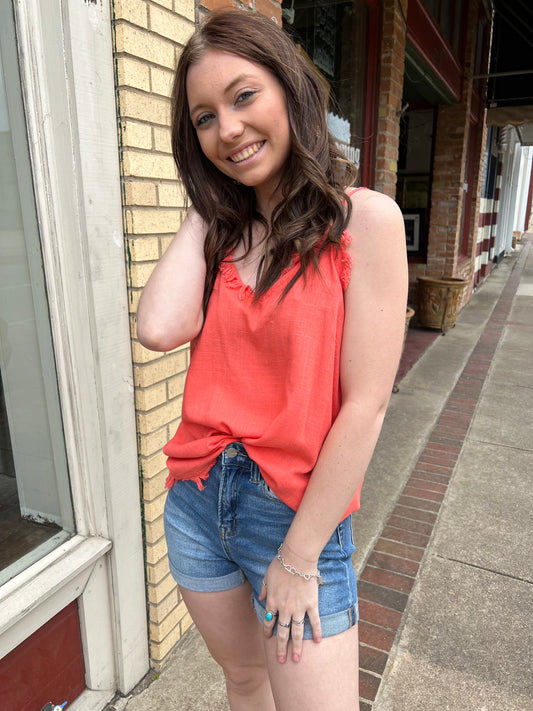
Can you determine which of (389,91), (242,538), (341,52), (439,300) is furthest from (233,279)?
(439,300)

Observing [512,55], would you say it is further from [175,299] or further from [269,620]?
[269,620]

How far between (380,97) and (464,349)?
11.3 feet

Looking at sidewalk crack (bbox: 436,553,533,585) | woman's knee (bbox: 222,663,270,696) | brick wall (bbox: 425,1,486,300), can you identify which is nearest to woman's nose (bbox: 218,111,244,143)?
woman's knee (bbox: 222,663,270,696)

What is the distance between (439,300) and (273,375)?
6.74m

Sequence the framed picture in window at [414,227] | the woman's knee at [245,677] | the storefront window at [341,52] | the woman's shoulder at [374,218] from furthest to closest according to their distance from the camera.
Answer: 1. the framed picture in window at [414,227]
2. the storefront window at [341,52]
3. the woman's knee at [245,677]
4. the woman's shoulder at [374,218]

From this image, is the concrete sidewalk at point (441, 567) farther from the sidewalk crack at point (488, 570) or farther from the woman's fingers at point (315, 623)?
the woman's fingers at point (315, 623)

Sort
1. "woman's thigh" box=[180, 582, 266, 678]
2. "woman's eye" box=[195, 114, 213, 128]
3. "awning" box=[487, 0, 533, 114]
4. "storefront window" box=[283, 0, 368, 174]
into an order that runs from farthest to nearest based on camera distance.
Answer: "awning" box=[487, 0, 533, 114] → "storefront window" box=[283, 0, 368, 174] → "woman's thigh" box=[180, 582, 266, 678] → "woman's eye" box=[195, 114, 213, 128]

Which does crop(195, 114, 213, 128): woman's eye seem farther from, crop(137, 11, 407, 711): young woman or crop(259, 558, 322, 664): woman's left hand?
crop(259, 558, 322, 664): woman's left hand

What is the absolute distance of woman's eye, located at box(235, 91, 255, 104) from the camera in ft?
3.52

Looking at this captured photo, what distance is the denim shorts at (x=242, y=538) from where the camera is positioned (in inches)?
44.2

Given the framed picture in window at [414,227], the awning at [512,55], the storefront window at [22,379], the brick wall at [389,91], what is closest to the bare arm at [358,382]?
the storefront window at [22,379]

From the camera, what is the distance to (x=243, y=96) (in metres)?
1.08

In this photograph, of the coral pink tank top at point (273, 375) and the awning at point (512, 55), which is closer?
the coral pink tank top at point (273, 375)

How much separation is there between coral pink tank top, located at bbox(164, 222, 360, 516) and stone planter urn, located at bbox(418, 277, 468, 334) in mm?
6580
